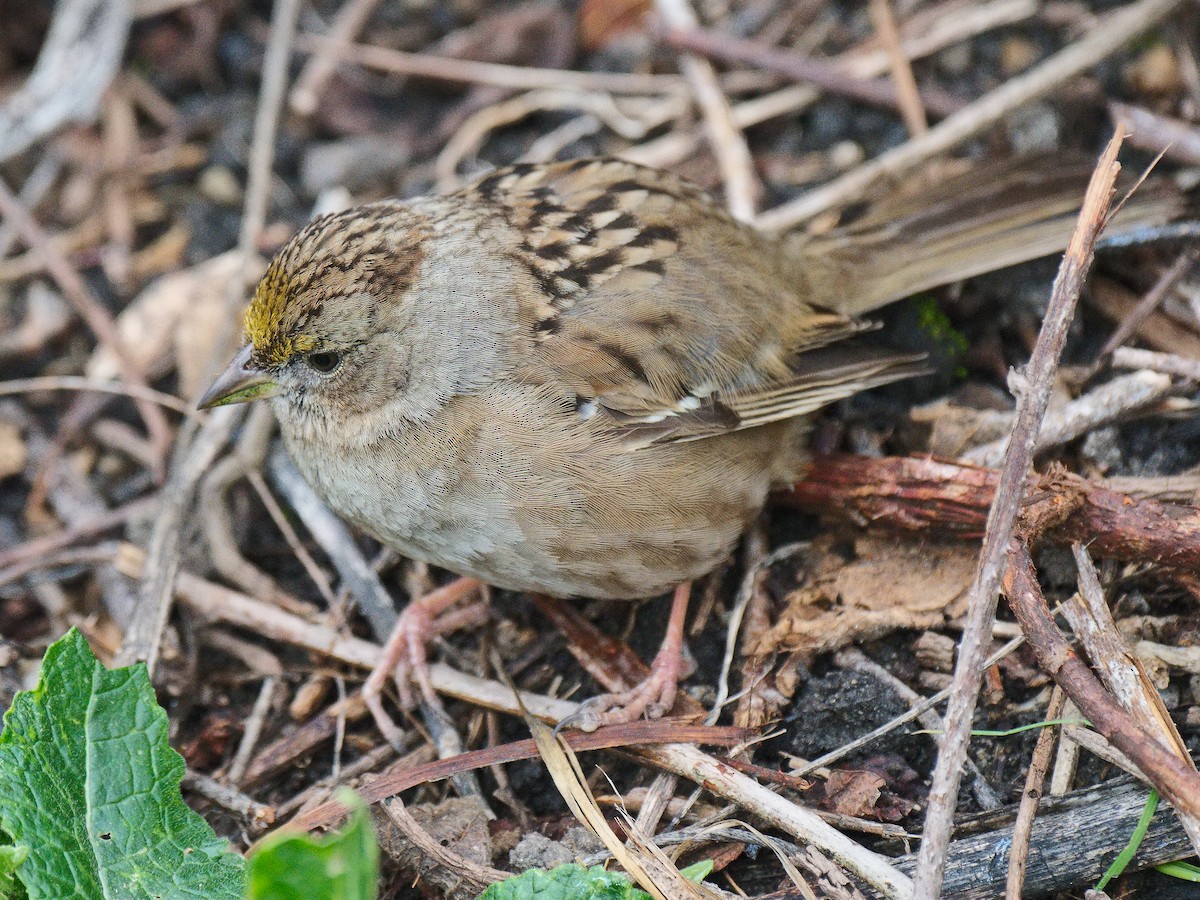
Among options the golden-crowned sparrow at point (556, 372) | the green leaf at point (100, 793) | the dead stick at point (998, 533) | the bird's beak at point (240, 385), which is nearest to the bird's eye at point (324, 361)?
the golden-crowned sparrow at point (556, 372)

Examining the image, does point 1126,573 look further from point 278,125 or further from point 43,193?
point 43,193

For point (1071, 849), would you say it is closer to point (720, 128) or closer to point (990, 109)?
point (990, 109)

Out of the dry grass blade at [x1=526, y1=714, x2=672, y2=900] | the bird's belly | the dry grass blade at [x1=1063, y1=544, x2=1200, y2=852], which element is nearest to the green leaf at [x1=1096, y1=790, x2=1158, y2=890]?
the dry grass blade at [x1=1063, y1=544, x2=1200, y2=852]

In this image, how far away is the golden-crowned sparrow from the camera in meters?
3.09

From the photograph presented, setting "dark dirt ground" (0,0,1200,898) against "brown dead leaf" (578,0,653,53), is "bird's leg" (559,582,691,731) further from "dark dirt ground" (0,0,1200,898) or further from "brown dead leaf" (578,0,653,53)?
"brown dead leaf" (578,0,653,53)

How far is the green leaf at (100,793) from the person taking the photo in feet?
8.45

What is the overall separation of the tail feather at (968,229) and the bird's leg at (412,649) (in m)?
1.47

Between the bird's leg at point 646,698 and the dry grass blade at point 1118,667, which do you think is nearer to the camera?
the dry grass blade at point 1118,667

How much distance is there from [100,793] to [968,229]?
283 cm

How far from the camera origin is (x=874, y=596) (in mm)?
3217

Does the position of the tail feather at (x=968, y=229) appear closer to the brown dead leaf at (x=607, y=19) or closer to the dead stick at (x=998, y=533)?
the dead stick at (x=998, y=533)

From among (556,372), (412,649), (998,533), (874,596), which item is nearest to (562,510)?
(556,372)

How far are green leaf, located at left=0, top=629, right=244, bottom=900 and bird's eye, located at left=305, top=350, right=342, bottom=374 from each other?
92cm

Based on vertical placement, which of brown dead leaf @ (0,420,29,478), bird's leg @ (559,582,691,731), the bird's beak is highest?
the bird's beak
